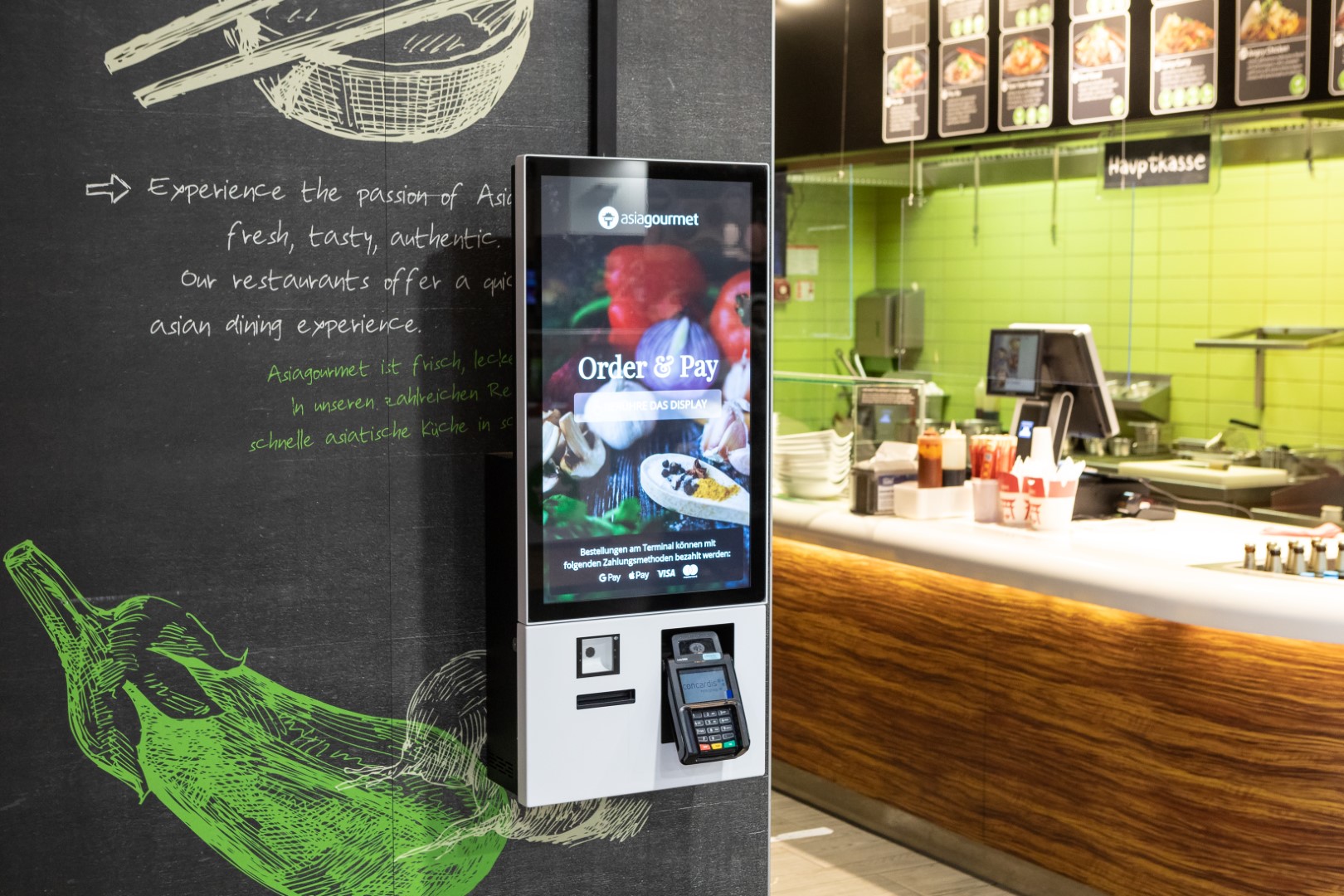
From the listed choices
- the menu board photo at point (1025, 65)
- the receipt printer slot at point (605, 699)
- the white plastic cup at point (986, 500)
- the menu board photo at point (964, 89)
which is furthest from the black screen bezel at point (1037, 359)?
the receipt printer slot at point (605, 699)

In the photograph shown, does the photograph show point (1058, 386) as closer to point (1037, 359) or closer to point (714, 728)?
point (1037, 359)

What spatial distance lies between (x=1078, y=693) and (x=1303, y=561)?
2.45ft

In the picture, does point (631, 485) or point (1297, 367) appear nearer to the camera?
point (631, 485)

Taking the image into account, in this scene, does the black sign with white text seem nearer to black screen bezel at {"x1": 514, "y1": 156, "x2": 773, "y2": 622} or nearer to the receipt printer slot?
black screen bezel at {"x1": 514, "y1": 156, "x2": 773, "y2": 622}

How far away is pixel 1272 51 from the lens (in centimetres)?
530

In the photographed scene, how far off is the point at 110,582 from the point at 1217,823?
2826 millimetres

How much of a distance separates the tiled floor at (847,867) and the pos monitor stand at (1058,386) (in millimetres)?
1428

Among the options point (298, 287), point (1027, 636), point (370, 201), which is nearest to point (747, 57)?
point (370, 201)

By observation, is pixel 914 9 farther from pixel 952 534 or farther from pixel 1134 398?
pixel 952 534

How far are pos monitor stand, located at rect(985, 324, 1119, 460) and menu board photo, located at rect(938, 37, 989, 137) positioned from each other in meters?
2.08

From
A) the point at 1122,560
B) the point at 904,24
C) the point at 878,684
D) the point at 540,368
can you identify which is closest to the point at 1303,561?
the point at 1122,560

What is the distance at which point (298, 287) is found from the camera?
2.59 meters

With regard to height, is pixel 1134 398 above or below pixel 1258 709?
above

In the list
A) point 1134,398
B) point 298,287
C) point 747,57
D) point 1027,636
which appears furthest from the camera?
point 1134,398
